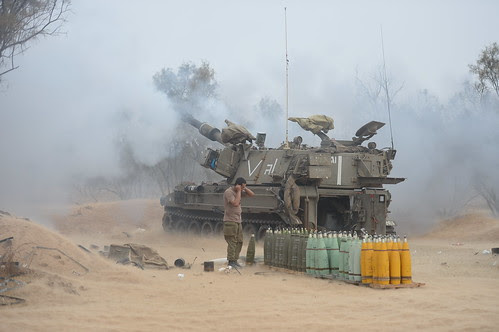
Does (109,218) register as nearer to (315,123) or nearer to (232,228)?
(315,123)

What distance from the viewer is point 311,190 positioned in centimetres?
1880

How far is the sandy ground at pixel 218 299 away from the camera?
25.2 ft

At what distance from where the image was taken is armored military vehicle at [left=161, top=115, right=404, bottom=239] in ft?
61.2

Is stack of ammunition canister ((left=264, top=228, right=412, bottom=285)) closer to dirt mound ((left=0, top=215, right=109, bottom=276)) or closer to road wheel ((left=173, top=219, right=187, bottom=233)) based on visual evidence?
dirt mound ((left=0, top=215, right=109, bottom=276))

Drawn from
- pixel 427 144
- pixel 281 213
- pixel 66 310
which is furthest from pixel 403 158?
pixel 66 310

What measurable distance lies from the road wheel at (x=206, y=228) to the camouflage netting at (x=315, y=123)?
171 inches

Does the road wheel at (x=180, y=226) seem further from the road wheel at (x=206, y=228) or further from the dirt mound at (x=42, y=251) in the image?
the dirt mound at (x=42, y=251)

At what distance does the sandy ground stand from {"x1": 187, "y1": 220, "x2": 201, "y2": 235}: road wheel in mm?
8877

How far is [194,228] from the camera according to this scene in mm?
23109

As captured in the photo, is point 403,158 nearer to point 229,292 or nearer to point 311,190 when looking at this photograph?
point 311,190

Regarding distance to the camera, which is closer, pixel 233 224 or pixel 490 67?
pixel 233 224

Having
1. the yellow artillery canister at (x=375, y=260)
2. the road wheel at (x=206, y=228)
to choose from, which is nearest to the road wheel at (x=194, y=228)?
the road wheel at (x=206, y=228)

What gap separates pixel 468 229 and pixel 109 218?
1562 cm

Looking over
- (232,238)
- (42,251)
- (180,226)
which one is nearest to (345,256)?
(232,238)
